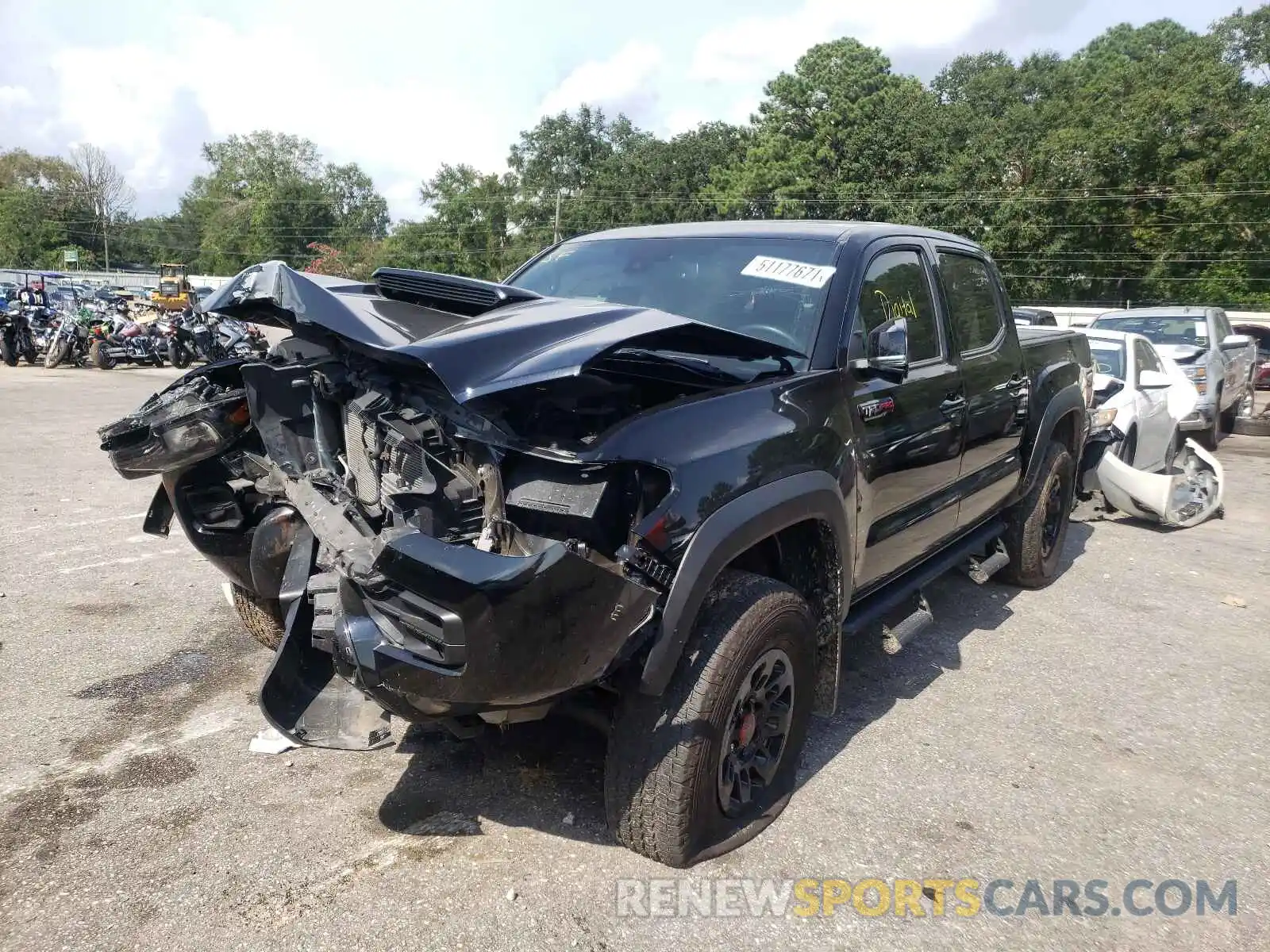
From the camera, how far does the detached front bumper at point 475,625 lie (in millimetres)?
2154

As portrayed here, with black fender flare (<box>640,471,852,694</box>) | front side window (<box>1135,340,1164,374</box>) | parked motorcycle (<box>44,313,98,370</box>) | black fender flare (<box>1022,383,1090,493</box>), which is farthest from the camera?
parked motorcycle (<box>44,313,98,370</box>)

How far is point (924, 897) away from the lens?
9.08ft

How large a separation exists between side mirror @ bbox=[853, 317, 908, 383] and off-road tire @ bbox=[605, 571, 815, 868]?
3.32 feet

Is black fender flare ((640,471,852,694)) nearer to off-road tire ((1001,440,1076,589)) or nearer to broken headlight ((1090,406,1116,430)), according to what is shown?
off-road tire ((1001,440,1076,589))

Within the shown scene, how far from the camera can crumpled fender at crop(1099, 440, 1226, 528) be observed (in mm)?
7387

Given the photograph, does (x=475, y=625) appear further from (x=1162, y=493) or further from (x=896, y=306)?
(x=1162, y=493)

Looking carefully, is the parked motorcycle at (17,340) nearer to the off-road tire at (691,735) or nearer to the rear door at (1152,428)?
the rear door at (1152,428)

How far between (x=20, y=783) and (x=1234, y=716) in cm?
492

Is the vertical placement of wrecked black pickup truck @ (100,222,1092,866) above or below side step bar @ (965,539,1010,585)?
above

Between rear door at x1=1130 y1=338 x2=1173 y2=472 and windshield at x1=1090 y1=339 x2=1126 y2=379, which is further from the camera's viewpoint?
windshield at x1=1090 y1=339 x2=1126 y2=379

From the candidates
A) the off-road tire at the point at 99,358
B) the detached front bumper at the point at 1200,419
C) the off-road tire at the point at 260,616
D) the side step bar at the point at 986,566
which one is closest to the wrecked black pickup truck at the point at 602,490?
the off-road tire at the point at 260,616

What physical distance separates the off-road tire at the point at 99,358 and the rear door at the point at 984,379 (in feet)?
63.7

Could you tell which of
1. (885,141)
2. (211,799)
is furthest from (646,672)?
(885,141)

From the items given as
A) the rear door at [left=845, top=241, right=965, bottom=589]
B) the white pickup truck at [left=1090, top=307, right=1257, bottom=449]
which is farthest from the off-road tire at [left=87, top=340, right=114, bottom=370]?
the rear door at [left=845, top=241, right=965, bottom=589]
